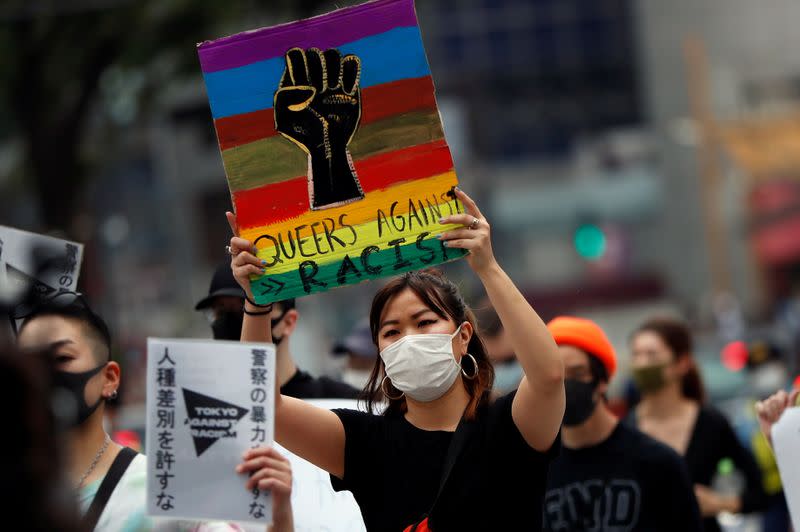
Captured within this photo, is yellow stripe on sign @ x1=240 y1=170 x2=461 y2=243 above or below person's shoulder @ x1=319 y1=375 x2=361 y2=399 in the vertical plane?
above

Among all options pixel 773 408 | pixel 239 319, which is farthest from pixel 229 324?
pixel 773 408

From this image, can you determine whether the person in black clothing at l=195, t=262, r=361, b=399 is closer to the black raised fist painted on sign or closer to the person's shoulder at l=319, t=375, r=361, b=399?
the person's shoulder at l=319, t=375, r=361, b=399

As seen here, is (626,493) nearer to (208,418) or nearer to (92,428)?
(92,428)

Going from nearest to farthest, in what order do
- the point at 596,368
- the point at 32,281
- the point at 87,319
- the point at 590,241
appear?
the point at 87,319, the point at 32,281, the point at 596,368, the point at 590,241

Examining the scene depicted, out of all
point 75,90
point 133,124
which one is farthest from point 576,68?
point 75,90

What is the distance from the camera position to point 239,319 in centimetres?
501

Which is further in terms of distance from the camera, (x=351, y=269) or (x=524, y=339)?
(x=351, y=269)

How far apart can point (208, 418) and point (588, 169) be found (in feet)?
139

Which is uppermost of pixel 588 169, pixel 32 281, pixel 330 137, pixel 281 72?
pixel 588 169

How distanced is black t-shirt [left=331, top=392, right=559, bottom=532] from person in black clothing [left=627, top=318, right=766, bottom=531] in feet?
8.67

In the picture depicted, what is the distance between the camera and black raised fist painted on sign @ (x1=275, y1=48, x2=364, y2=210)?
150 inches

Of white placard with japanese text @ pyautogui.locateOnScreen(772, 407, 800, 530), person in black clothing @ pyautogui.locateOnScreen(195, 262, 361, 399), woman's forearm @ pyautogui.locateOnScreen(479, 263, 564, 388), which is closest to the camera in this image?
woman's forearm @ pyautogui.locateOnScreen(479, 263, 564, 388)

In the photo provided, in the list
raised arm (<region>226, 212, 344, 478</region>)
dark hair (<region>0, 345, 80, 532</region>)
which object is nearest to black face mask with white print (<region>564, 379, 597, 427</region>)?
raised arm (<region>226, 212, 344, 478</region>)

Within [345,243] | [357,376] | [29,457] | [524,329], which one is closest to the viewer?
[29,457]
